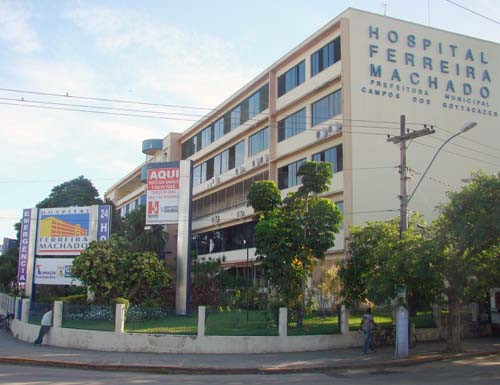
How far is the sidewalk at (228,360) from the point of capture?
17641 millimetres

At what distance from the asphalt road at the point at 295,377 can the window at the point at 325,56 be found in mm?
20852

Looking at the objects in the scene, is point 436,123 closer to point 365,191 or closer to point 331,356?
point 365,191

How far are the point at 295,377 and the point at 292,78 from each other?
2579 centimetres

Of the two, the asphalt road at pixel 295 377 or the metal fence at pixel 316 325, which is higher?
the metal fence at pixel 316 325

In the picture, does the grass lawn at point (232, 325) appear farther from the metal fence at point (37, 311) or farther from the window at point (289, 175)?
the window at point (289, 175)

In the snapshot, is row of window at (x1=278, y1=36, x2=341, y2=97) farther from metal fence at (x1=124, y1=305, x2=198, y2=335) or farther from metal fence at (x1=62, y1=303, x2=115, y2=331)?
metal fence at (x1=62, y1=303, x2=115, y2=331)

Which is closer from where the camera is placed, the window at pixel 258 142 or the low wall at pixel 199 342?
the low wall at pixel 199 342

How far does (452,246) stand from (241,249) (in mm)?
26964

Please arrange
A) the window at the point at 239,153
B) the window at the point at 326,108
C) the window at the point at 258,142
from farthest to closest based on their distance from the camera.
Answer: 1. the window at the point at 239,153
2. the window at the point at 258,142
3. the window at the point at 326,108

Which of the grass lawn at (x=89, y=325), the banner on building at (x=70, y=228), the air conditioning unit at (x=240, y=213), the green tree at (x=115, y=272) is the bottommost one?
the grass lawn at (x=89, y=325)

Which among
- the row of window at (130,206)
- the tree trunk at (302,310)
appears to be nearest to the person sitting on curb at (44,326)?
the tree trunk at (302,310)

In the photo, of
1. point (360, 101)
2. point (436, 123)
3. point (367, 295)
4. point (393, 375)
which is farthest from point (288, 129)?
point (393, 375)

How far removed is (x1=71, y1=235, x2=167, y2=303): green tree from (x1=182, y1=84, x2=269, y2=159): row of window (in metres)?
18.1

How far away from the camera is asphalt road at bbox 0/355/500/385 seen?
48.5 ft
